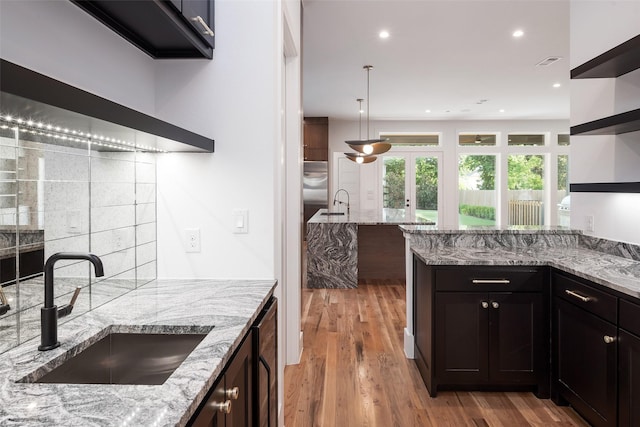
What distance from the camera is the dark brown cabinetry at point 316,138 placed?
9297mm

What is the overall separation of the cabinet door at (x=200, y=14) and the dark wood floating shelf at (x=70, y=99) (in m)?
0.46

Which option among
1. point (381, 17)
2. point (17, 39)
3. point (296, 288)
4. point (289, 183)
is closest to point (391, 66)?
point (381, 17)

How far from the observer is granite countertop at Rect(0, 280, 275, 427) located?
2.57 ft

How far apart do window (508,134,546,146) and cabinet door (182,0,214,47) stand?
9.04 m

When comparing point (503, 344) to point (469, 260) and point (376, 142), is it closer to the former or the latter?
point (469, 260)

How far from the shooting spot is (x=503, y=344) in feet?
8.41

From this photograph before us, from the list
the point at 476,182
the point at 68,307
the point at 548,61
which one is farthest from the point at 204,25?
the point at 476,182

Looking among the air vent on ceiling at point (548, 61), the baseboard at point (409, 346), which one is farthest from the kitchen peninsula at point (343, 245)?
the air vent on ceiling at point (548, 61)

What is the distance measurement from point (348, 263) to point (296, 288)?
2550 millimetres

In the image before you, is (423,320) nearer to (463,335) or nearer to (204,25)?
(463,335)

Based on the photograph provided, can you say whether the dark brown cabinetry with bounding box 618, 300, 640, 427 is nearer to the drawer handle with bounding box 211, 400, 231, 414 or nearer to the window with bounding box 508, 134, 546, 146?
the drawer handle with bounding box 211, 400, 231, 414

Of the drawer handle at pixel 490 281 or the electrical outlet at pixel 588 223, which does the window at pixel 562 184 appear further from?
the drawer handle at pixel 490 281

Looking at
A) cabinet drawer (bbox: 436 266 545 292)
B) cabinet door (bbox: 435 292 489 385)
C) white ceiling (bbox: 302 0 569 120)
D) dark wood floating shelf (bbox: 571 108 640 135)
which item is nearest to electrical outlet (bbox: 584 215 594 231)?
dark wood floating shelf (bbox: 571 108 640 135)

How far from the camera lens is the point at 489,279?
255cm
